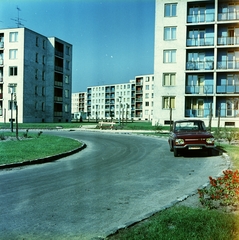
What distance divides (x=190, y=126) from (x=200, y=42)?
84.7 ft

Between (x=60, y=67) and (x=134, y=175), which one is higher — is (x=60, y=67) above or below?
above

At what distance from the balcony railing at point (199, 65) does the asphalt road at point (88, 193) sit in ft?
90.2

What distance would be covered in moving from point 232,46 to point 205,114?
8642 mm

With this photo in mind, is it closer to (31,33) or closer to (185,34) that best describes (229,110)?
(185,34)

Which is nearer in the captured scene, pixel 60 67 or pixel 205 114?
pixel 205 114

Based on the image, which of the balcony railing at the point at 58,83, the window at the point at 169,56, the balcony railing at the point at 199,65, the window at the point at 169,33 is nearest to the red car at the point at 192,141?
the balcony railing at the point at 199,65

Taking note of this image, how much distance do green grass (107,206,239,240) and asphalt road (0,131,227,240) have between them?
30 cm

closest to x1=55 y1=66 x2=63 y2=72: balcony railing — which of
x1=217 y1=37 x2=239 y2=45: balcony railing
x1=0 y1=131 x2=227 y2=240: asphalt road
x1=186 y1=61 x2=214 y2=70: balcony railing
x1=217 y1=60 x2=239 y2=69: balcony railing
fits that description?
x1=186 y1=61 x2=214 y2=70: balcony railing

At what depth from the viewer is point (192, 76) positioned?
38188 mm

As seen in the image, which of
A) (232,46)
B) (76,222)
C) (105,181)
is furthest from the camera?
(232,46)

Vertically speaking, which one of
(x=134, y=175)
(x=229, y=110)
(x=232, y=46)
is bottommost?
(x=134, y=175)

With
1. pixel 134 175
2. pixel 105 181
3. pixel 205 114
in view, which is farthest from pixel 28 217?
pixel 205 114

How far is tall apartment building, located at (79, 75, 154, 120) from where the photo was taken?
119 metres

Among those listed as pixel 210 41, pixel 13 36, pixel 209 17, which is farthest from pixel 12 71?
pixel 209 17
